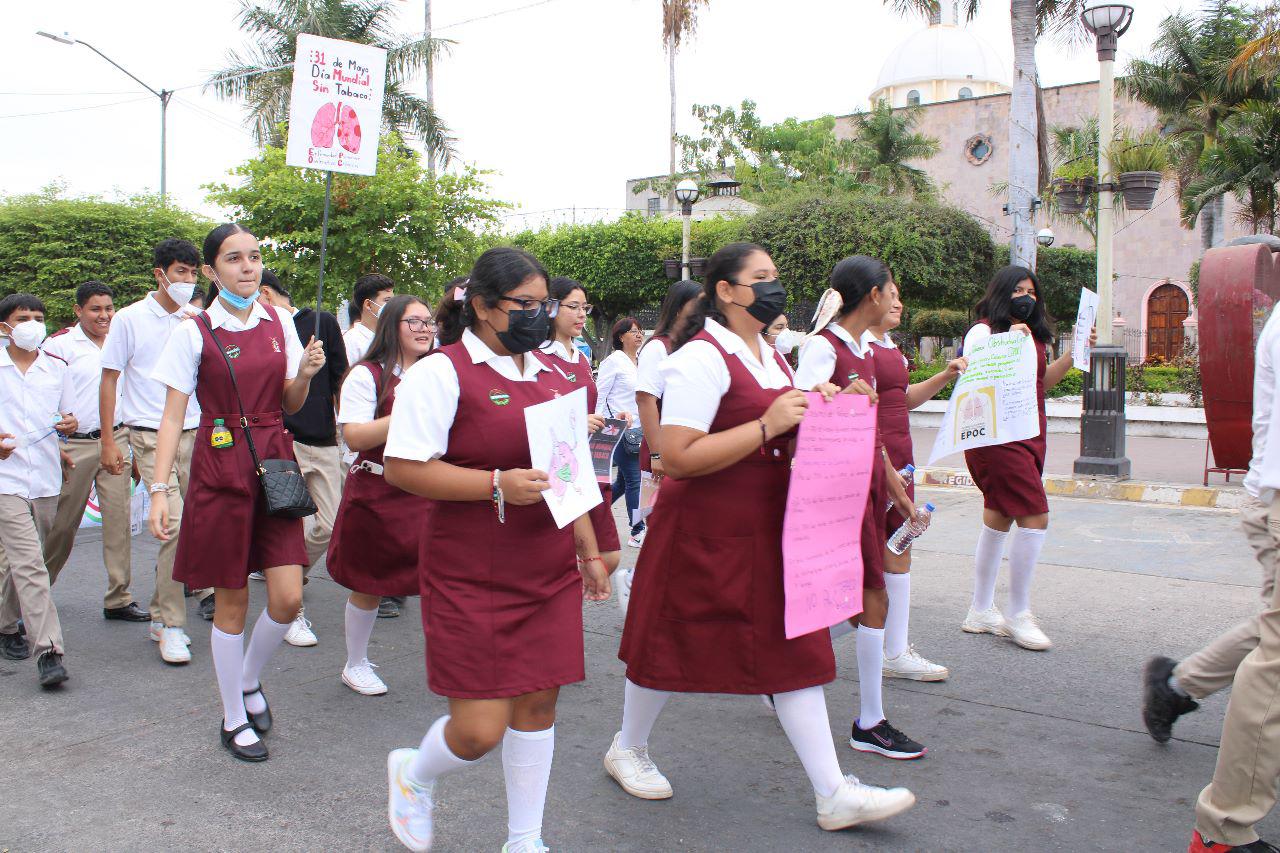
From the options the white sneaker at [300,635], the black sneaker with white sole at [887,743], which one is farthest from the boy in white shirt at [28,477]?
the black sneaker with white sole at [887,743]

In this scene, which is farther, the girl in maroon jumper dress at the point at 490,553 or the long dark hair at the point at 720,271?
the long dark hair at the point at 720,271

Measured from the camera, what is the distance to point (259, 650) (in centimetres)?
417

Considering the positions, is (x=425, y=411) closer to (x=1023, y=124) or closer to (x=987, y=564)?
(x=987, y=564)

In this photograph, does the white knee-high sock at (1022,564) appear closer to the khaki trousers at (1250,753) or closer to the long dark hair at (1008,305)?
the long dark hair at (1008,305)

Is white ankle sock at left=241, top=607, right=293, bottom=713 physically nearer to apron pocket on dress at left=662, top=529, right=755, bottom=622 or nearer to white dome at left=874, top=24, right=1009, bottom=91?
apron pocket on dress at left=662, top=529, right=755, bottom=622

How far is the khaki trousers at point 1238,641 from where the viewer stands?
10.6 ft

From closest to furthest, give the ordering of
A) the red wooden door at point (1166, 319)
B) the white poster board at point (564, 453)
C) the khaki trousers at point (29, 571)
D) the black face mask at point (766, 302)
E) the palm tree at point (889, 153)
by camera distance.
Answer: the white poster board at point (564, 453) → the black face mask at point (766, 302) → the khaki trousers at point (29, 571) → the palm tree at point (889, 153) → the red wooden door at point (1166, 319)

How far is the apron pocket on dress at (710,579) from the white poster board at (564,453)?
0.44m

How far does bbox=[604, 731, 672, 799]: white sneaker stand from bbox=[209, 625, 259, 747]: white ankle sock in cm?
147

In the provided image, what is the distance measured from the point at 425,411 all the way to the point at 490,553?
0.43 metres

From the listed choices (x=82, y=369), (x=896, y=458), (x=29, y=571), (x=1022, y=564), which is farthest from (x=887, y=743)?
(x=82, y=369)

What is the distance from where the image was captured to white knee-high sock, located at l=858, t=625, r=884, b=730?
397 centimetres

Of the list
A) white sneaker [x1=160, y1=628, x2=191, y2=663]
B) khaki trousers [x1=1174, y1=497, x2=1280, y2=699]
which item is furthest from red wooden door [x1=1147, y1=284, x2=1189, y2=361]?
white sneaker [x1=160, y1=628, x2=191, y2=663]

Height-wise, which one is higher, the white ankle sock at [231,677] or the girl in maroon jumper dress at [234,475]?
the girl in maroon jumper dress at [234,475]
